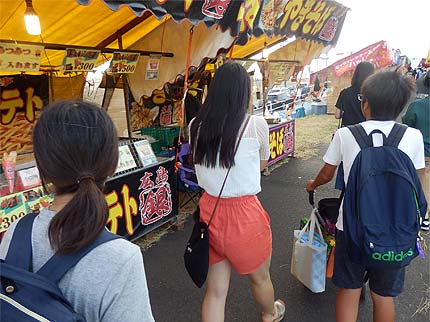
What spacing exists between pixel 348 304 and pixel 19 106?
17.7 feet

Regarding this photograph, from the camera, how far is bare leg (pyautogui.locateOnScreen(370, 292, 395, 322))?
6.38 feet

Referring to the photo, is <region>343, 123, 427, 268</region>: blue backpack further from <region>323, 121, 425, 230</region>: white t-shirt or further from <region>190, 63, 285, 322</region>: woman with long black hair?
<region>190, 63, 285, 322</region>: woman with long black hair

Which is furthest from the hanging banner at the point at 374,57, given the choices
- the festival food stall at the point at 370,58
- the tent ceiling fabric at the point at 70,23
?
the tent ceiling fabric at the point at 70,23

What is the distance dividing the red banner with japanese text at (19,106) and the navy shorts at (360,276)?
4.73 meters

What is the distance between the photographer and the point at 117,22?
4.64 meters

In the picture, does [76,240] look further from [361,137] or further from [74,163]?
[361,137]

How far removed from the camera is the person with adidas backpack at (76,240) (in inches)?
33.2

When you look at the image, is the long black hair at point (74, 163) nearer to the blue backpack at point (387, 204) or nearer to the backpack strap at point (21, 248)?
the backpack strap at point (21, 248)

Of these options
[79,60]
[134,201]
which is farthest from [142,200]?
[79,60]

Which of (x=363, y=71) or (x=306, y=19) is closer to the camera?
(x=363, y=71)

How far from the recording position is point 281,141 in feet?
23.3

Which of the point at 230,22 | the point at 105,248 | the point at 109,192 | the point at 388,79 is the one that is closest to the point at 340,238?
the point at 388,79

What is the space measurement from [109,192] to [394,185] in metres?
2.53

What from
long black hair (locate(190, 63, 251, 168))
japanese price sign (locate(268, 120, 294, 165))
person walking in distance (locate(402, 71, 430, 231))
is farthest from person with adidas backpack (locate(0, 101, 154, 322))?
japanese price sign (locate(268, 120, 294, 165))
